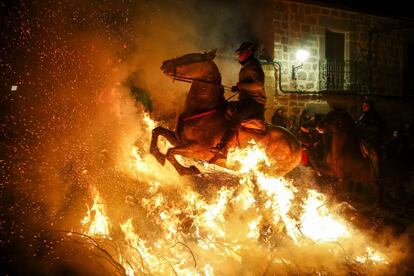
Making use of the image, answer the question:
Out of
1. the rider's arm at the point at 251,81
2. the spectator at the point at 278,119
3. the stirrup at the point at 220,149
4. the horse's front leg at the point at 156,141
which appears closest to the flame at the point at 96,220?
the horse's front leg at the point at 156,141

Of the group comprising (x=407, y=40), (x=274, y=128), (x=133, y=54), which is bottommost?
(x=274, y=128)

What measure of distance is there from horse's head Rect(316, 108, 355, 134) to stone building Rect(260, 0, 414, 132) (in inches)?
263

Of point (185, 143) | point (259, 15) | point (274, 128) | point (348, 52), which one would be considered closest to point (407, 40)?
point (348, 52)

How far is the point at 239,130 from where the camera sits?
676 cm

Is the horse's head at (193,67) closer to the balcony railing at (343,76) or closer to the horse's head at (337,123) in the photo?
the horse's head at (337,123)

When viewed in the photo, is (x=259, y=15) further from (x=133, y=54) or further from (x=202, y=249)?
(x=202, y=249)

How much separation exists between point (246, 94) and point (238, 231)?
7.86 feet

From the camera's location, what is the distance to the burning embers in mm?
5367

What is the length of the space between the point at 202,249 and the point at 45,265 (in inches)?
90.2

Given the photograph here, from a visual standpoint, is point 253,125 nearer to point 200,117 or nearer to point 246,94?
point 246,94

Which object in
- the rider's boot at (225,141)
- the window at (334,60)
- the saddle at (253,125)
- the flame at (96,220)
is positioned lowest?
the flame at (96,220)

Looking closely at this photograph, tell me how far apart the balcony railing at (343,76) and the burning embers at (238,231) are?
34.5ft

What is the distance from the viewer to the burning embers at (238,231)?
5.37m

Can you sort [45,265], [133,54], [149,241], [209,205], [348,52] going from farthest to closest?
[348,52] < [133,54] < [209,205] < [149,241] < [45,265]
